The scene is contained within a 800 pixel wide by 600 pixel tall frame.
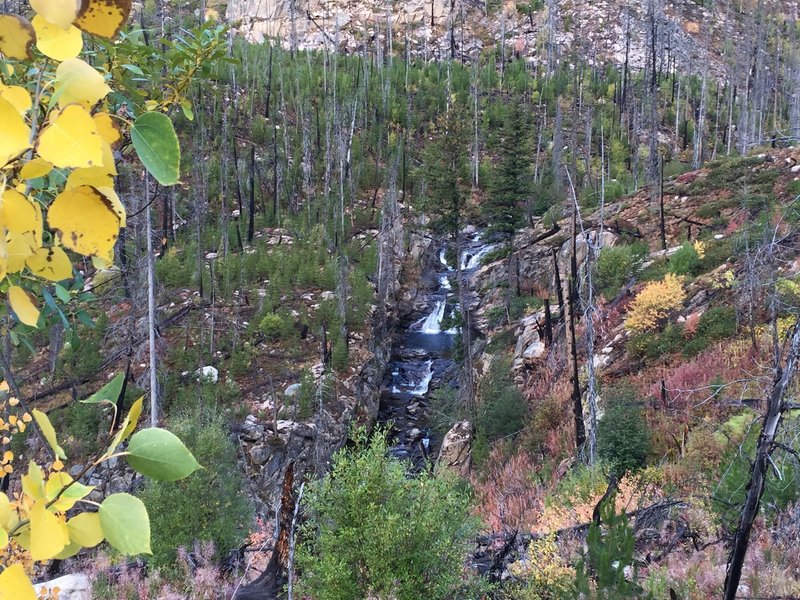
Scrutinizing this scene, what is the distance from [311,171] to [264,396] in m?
16.0

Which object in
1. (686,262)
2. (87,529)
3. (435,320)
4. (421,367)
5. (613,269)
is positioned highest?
(87,529)

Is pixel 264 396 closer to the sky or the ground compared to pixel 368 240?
closer to the ground

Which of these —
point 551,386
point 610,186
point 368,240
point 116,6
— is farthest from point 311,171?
point 116,6

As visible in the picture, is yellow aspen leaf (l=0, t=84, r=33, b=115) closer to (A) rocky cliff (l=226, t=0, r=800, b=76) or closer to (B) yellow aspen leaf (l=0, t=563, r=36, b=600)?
(B) yellow aspen leaf (l=0, t=563, r=36, b=600)

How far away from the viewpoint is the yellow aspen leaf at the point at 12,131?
38 centimetres

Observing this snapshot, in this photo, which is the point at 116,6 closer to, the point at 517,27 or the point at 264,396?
the point at 264,396

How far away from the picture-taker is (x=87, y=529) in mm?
490

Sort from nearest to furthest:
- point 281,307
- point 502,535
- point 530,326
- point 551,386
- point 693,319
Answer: point 502,535 → point 693,319 → point 551,386 → point 530,326 → point 281,307

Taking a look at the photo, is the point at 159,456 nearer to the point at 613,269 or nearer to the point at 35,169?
the point at 35,169

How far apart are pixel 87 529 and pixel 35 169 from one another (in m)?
0.29

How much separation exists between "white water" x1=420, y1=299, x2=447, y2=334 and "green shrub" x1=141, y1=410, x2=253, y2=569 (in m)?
14.1

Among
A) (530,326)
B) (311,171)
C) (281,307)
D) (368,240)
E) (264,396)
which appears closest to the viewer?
(264,396)

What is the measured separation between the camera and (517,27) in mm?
56000

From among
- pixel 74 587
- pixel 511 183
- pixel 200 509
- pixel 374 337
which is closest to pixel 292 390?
pixel 374 337
